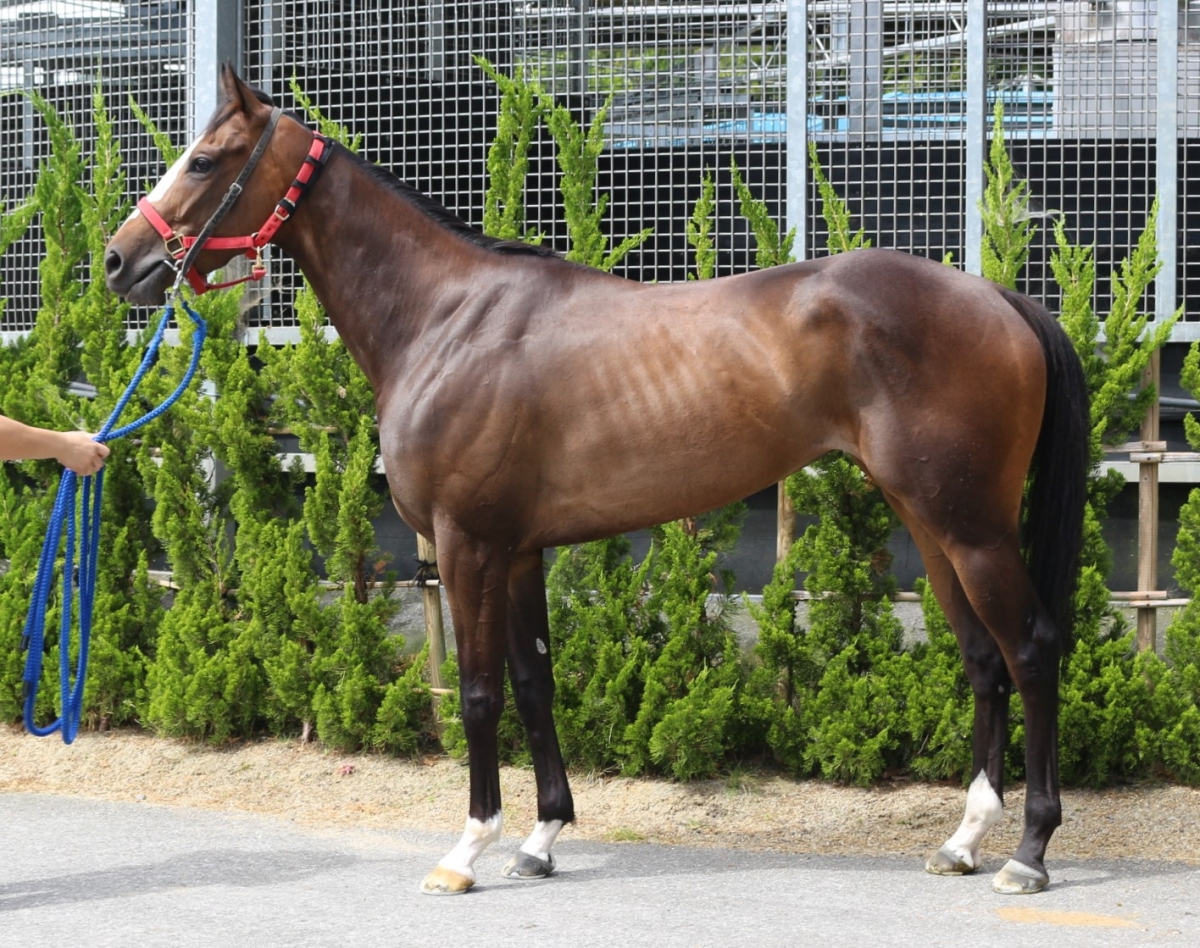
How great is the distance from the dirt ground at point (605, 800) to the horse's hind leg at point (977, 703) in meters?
0.36

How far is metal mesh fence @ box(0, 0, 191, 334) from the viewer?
758cm

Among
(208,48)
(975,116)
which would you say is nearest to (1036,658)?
A: (975,116)

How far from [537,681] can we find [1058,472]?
5.94 feet

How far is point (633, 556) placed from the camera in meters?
6.68

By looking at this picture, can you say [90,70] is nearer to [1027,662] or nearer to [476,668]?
[476,668]

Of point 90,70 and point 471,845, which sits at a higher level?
point 90,70

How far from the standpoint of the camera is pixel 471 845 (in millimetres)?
4441

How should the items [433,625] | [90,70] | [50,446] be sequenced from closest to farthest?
[50,446], [433,625], [90,70]

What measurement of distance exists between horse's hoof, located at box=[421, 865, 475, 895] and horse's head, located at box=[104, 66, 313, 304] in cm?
203

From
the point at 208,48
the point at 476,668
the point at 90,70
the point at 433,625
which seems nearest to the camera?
the point at 476,668

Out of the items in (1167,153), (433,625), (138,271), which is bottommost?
(433,625)

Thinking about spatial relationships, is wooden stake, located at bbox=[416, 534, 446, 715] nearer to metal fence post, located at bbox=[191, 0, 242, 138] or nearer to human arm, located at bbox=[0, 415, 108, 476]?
human arm, located at bbox=[0, 415, 108, 476]

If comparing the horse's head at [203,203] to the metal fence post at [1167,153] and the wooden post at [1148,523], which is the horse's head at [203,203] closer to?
the wooden post at [1148,523]

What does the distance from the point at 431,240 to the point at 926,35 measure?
10.0 ft
